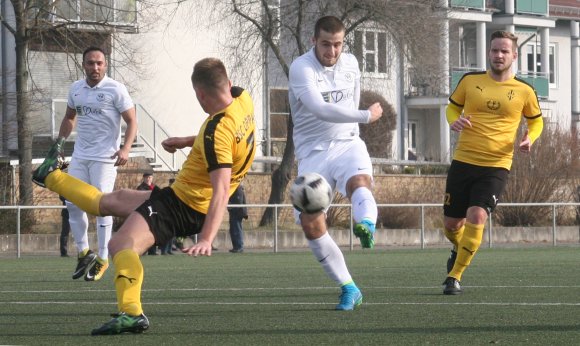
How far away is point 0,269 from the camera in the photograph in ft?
59.7

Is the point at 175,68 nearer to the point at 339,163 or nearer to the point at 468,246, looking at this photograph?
the point at 468,246

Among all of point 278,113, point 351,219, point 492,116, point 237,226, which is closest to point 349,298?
point 492,116

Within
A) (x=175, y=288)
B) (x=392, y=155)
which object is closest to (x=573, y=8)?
(x=392, y=155)

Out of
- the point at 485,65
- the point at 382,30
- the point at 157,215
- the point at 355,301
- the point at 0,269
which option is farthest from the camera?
the point at 485,65

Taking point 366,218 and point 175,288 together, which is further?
point 175,288

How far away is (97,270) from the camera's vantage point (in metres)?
13.8

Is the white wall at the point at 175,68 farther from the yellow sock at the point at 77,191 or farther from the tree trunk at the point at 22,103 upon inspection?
the yellow sock at the point at 77,191

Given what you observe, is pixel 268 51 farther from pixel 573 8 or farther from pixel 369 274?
pixel 573 8

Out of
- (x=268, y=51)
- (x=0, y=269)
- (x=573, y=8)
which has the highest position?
(x=573, y=8)

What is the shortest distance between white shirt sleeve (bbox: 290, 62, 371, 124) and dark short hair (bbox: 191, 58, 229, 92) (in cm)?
175

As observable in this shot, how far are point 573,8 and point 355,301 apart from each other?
57.0m

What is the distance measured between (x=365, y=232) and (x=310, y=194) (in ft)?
1.77

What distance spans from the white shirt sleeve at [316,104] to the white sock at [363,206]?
55 centimetres

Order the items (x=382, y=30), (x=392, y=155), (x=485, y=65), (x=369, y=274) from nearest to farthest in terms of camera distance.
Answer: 1. (x=369, y=274)
2. (x=382, y=30)
3. (x=392, y=155)
4. (x=485, y=65)
